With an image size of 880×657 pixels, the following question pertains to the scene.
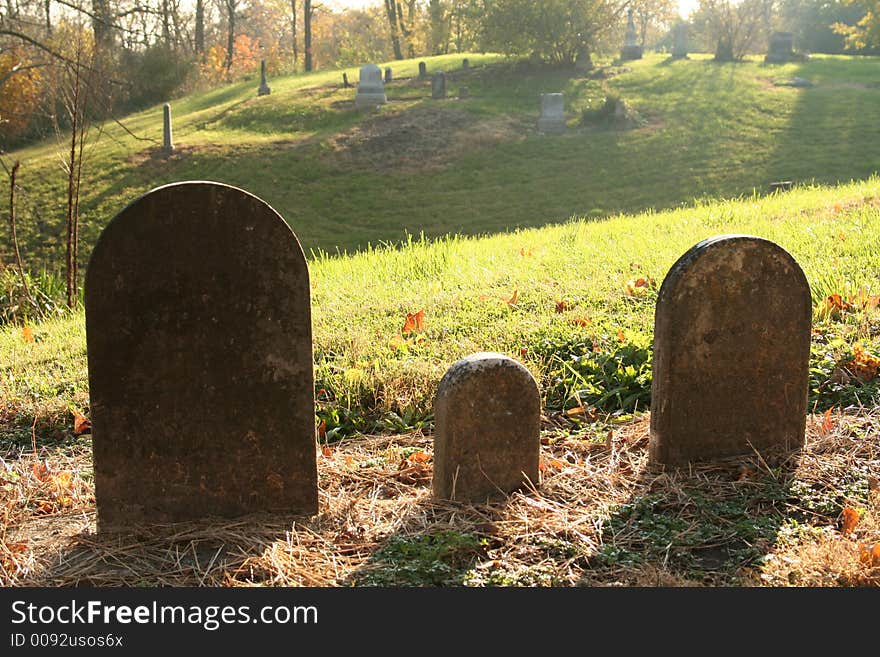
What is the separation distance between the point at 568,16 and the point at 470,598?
29934 millimetres

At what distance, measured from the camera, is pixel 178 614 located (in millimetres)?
3004

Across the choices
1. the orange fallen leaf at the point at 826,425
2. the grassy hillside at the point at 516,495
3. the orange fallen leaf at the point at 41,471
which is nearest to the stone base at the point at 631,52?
the grassy hillside at the point at 516,495

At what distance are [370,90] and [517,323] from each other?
21695mm

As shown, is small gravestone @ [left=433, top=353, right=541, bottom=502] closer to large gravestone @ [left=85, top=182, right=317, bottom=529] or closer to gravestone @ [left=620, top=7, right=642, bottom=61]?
large gravestone @ [left=85, top=182, right=317, bottom=529]

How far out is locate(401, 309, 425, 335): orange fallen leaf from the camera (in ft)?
20.8

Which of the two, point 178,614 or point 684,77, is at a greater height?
point 684,77

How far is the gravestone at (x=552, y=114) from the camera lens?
2439 cm

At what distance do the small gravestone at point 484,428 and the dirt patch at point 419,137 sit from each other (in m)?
18.2

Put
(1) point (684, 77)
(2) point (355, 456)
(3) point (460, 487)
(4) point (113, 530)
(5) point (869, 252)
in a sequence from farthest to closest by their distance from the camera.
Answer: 1. (1) point (684, 77)
2. (5) point (869, 252)
3. (2) point (355, 456)
4. (3) point (460, 487)
5. (4) point (113, 530)

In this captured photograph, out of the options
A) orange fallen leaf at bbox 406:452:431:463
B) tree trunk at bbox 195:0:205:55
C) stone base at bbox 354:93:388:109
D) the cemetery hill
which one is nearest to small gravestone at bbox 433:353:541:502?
the cemetery hill

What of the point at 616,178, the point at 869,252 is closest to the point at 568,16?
the point at 616,178

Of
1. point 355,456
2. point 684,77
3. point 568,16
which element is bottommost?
point 355,456

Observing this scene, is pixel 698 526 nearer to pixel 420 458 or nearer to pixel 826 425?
pixel 826 425

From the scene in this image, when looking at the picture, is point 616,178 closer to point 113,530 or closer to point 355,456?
point 355,456
